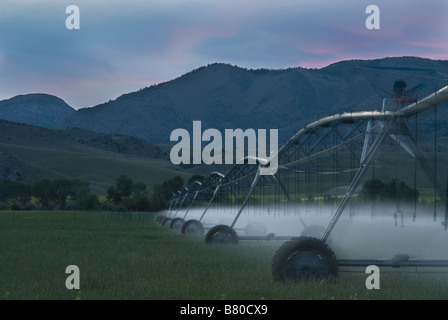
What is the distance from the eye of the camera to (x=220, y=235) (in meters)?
34.8

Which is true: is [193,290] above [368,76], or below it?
below

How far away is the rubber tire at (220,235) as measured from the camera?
34375mm

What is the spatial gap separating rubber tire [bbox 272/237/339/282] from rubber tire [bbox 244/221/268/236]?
980 inches

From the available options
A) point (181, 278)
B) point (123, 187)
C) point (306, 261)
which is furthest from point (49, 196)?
point (306, 261)

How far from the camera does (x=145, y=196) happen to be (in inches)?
5846

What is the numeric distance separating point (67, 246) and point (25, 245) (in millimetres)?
2718

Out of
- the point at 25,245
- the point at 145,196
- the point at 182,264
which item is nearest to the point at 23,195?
the point at 145,196

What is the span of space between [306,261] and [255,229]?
25160mm

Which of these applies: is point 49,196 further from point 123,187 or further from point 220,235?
point 220,235

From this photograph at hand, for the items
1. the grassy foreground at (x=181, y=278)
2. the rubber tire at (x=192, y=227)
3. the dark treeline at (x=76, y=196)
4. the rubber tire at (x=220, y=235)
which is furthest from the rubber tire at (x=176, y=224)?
the dark treeline at (x=76, y=196)

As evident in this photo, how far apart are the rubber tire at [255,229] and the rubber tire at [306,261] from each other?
24890 millimetres

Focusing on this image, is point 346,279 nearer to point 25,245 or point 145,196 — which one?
point 25,245
